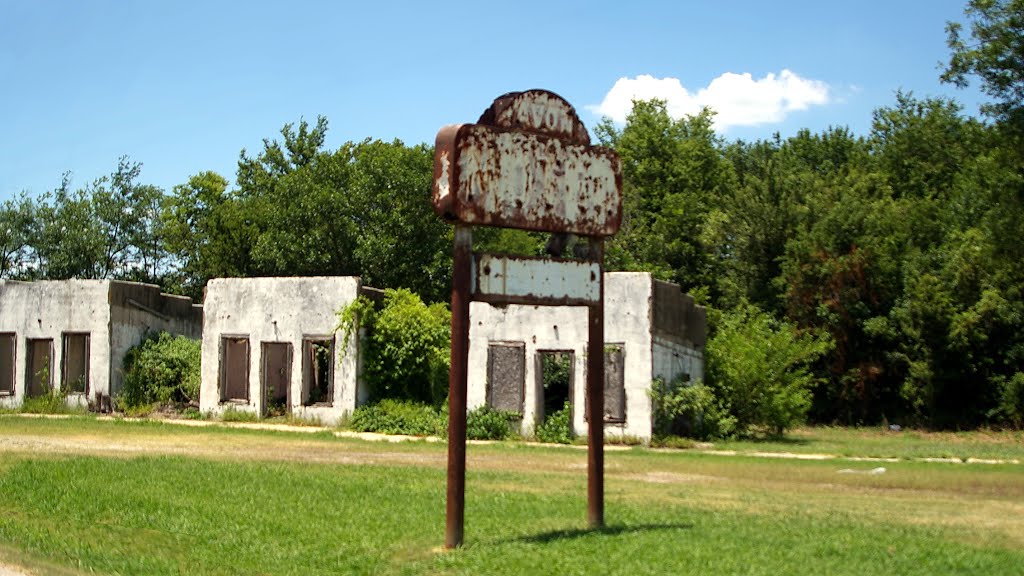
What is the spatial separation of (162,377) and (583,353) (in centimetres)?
1160

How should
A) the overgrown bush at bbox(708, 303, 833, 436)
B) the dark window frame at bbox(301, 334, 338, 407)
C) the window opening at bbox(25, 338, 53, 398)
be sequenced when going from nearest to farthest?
1. the overgrown bush at bbox(708, 303, 833, 436)
2. the dark window frame at bbox(301, 334, 338, 407)
3. the window opening at bbox(25, 338, 53, 398)

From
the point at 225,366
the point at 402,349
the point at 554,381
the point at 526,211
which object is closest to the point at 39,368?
the point at 225,366

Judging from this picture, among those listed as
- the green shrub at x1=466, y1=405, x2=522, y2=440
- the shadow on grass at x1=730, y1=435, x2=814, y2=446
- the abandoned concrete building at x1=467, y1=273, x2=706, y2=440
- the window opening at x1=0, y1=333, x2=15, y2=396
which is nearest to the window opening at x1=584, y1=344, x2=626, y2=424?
the abandoned concrete building at x1=467, y1=273, x2=706, y2=440

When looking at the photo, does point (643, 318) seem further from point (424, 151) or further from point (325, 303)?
point (424, 151)

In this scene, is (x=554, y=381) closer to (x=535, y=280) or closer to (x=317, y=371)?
(x=317, y=371)

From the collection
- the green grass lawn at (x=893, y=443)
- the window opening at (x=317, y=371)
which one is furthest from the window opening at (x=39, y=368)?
the green grass lawn at (x=893, y=443)

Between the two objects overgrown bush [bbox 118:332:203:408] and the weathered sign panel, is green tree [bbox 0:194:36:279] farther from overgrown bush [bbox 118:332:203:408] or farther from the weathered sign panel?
the weathered sign panel

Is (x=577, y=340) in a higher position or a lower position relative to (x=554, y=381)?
higher

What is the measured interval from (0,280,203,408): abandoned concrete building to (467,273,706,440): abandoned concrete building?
32.8 feet

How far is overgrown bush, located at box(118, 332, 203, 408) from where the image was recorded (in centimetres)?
2853

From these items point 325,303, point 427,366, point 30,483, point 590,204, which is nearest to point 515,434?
point 427,366

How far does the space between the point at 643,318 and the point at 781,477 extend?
691 cm

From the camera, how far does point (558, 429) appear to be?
77.1ft

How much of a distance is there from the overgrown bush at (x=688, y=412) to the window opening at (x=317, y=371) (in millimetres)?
7677
